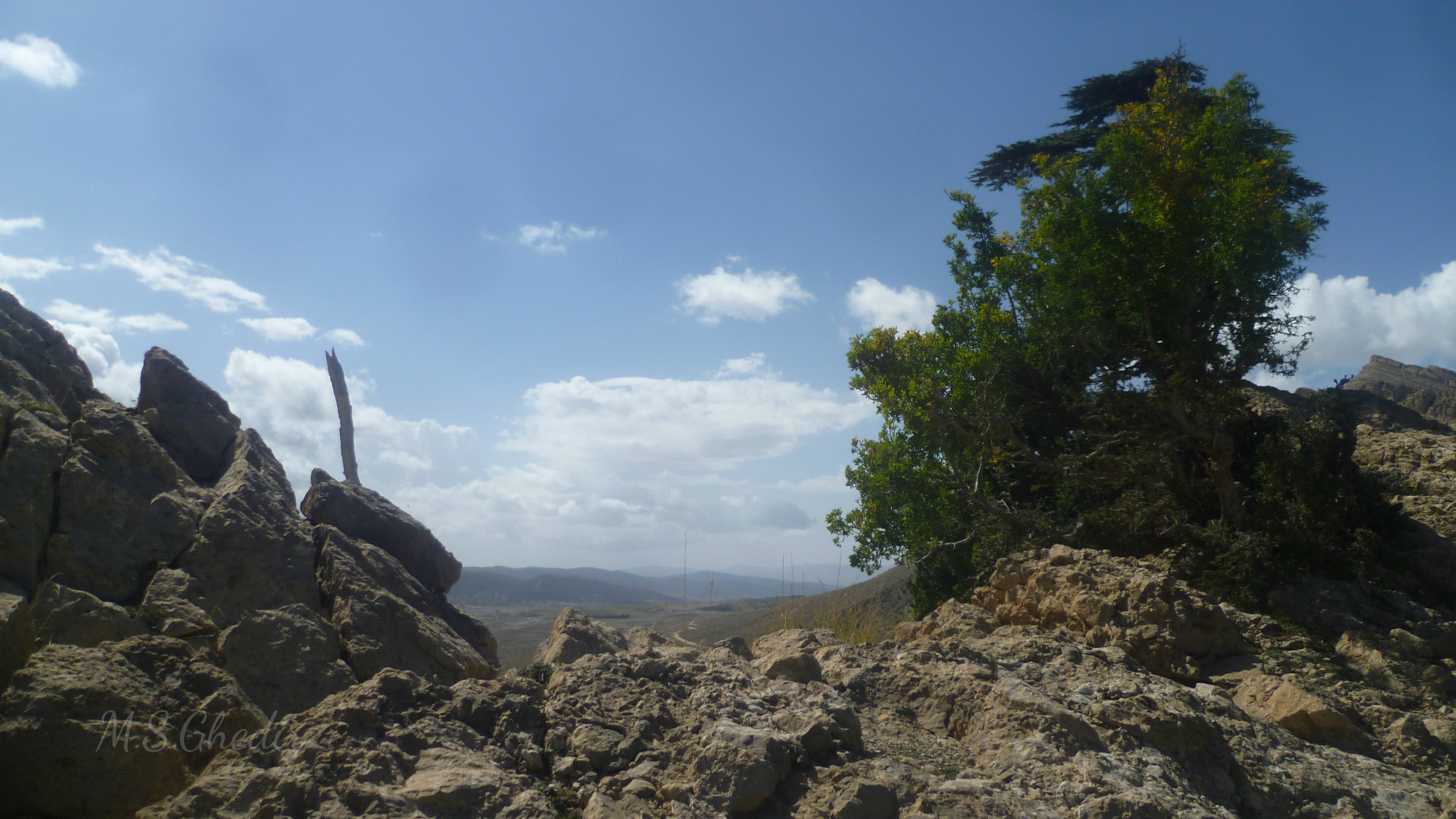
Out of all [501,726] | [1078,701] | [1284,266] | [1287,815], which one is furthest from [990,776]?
[1284,266]

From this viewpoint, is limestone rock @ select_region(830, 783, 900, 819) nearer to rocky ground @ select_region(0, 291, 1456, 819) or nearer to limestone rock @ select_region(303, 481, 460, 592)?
rocky ground @ select_region(0, 291, 1456, 819)

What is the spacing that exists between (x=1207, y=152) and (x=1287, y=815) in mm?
10948

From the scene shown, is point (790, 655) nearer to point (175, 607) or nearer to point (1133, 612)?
point (1133, 612)

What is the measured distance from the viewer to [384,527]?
8.67 m

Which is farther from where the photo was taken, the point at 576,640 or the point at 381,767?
the point at 576,640

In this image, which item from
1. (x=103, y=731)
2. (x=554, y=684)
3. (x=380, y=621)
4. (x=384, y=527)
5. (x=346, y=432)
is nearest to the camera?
(x=103, y=731)

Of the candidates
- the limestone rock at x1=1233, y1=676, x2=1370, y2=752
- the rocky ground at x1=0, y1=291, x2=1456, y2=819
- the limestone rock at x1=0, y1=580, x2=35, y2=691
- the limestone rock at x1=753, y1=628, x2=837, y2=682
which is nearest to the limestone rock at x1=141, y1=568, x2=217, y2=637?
the rocky ground at x1=0, y1=291, x2=1456, y2=819

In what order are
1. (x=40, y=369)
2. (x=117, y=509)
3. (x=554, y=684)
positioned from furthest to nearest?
(x=40, y=369) → (x=117, y=509) → (x=554, y=684)

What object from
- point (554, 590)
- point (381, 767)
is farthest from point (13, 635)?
point (554, 590)

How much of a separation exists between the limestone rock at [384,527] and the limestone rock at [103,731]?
15.9 feet

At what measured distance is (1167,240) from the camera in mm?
9555

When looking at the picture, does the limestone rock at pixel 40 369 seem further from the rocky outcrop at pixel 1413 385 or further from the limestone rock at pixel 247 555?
the rocky outcrop at pixel 1413 385

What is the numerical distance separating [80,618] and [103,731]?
3.05 meters

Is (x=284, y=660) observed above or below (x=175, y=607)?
below
